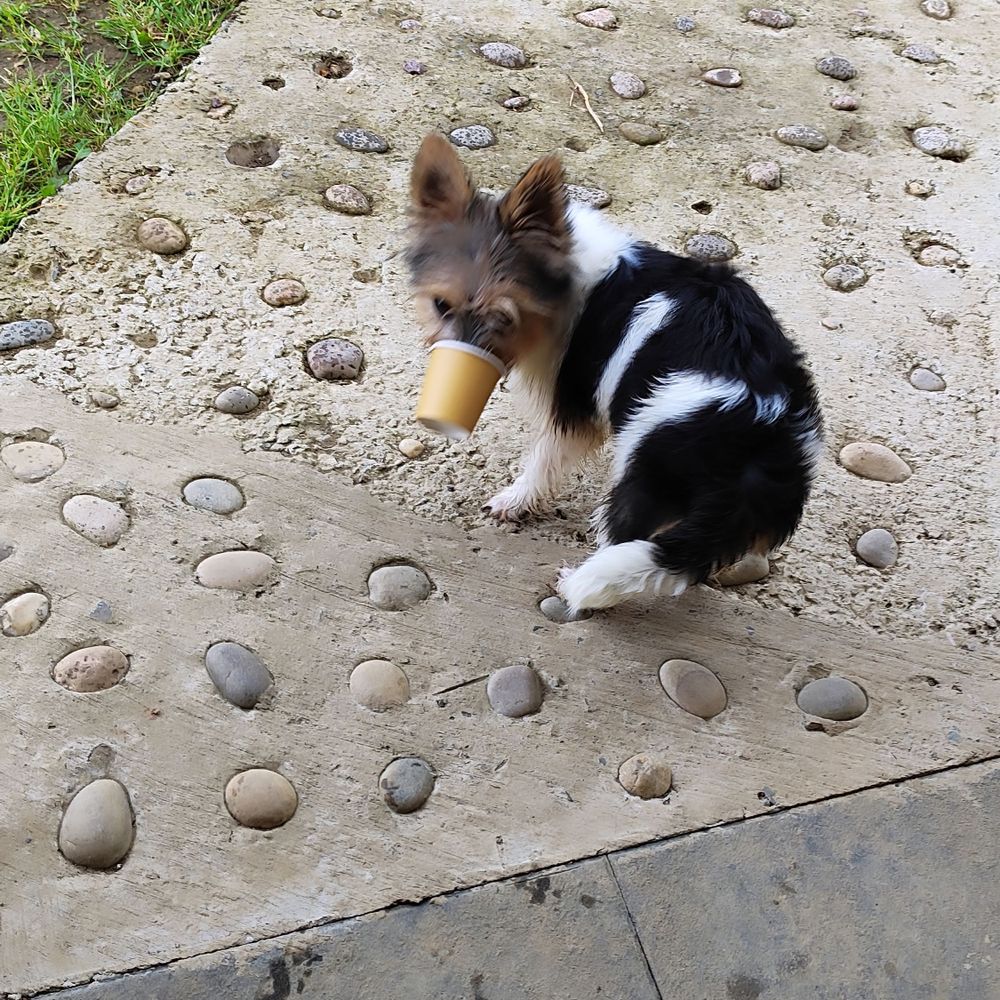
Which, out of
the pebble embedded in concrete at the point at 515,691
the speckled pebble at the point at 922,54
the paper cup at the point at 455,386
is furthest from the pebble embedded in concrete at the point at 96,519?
the speckled pebble at the point at 922,54

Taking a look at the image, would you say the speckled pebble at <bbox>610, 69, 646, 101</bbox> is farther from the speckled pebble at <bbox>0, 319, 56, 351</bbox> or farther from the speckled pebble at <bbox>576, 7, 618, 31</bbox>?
the speckled pebble at <bbox>0, 319, 56, 351</bbox>

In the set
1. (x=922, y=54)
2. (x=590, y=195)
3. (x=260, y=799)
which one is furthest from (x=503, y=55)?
(x=260, y=799)

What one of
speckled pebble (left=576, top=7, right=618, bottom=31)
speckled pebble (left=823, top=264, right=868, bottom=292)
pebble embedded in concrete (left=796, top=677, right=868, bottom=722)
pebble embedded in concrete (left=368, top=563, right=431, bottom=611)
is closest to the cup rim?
pebble embedded in concrete (left=368, top=563, right=431, bottom=611)

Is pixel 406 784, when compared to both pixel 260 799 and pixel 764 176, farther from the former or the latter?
pixel 764 176

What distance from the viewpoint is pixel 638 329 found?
243cm

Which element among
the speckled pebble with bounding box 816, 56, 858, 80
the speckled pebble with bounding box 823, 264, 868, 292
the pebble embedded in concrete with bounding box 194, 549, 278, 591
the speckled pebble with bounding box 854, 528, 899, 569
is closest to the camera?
the pebble embedded in concrete with bounding box 194, 549, 278, 591

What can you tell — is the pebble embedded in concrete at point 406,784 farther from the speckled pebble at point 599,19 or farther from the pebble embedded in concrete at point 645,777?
the speckled pebble at point 599,19

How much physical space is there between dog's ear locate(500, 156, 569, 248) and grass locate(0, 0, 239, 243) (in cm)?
213

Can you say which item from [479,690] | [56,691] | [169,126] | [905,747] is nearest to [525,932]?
[479,690]

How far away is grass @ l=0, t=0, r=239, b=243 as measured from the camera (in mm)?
3656

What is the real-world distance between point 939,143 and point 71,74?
3850mm

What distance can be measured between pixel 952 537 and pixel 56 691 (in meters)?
2.53

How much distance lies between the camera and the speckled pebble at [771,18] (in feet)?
15.8

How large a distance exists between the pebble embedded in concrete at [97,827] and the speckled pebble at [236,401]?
128cm
